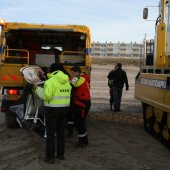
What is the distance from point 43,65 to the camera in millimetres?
10781

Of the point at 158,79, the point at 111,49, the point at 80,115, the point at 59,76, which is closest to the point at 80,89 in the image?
the point at 80,115

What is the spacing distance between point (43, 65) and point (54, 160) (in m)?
4.08

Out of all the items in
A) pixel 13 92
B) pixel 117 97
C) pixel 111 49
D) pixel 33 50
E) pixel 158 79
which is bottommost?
pixel 117 97

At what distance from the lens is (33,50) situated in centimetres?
1216

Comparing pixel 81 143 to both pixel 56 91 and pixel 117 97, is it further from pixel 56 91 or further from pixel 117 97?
pixel 117 97

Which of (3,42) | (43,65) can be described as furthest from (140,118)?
(3,42)

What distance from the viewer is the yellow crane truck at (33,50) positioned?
9.86 m

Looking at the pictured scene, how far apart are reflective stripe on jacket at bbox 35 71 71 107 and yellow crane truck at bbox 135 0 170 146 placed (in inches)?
76.6

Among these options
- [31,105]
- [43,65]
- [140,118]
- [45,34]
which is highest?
[45,34]

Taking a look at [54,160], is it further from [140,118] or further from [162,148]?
[140,118]

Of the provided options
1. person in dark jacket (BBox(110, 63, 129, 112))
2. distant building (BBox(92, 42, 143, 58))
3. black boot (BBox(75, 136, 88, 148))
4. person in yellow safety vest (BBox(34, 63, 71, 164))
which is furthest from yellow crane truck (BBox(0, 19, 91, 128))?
distant building (BBox(92, 42, 143, 58))

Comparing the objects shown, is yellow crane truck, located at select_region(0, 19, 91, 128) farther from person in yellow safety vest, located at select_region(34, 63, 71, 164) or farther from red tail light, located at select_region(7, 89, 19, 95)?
person in yellow safety vest, located at select_region(34, 63, 71, 164)

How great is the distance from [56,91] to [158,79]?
2421mm

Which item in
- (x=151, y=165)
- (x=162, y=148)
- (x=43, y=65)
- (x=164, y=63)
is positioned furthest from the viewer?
(x=43, y=65)
